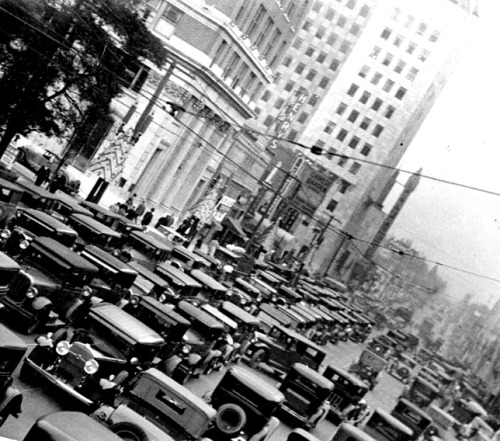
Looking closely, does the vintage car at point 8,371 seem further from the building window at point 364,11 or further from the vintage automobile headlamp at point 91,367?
the building window at point 364,11

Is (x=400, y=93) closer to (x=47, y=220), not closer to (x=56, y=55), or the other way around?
(x=56, y=55)

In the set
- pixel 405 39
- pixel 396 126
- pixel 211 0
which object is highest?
pixel 405 39

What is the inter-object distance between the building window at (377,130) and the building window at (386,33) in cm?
1235

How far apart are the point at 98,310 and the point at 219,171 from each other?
4436cm

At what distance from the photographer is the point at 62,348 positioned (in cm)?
1073

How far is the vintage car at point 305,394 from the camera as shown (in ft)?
57.9

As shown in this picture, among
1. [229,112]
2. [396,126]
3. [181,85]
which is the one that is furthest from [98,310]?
[396,126]

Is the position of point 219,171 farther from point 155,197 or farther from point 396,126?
point 396,126

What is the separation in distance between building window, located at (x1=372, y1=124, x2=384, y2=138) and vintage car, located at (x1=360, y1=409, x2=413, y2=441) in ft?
245

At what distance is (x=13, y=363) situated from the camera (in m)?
8.60

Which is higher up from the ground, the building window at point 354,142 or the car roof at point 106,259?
the building window at point 354,142

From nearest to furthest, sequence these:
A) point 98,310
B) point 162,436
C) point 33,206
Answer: point 162,436, point 98,310, point 33,206

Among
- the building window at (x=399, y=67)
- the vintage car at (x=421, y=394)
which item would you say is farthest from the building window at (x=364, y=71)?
the vintage car at (x=421, y=394)

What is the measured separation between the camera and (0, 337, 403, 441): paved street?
9266 mm
